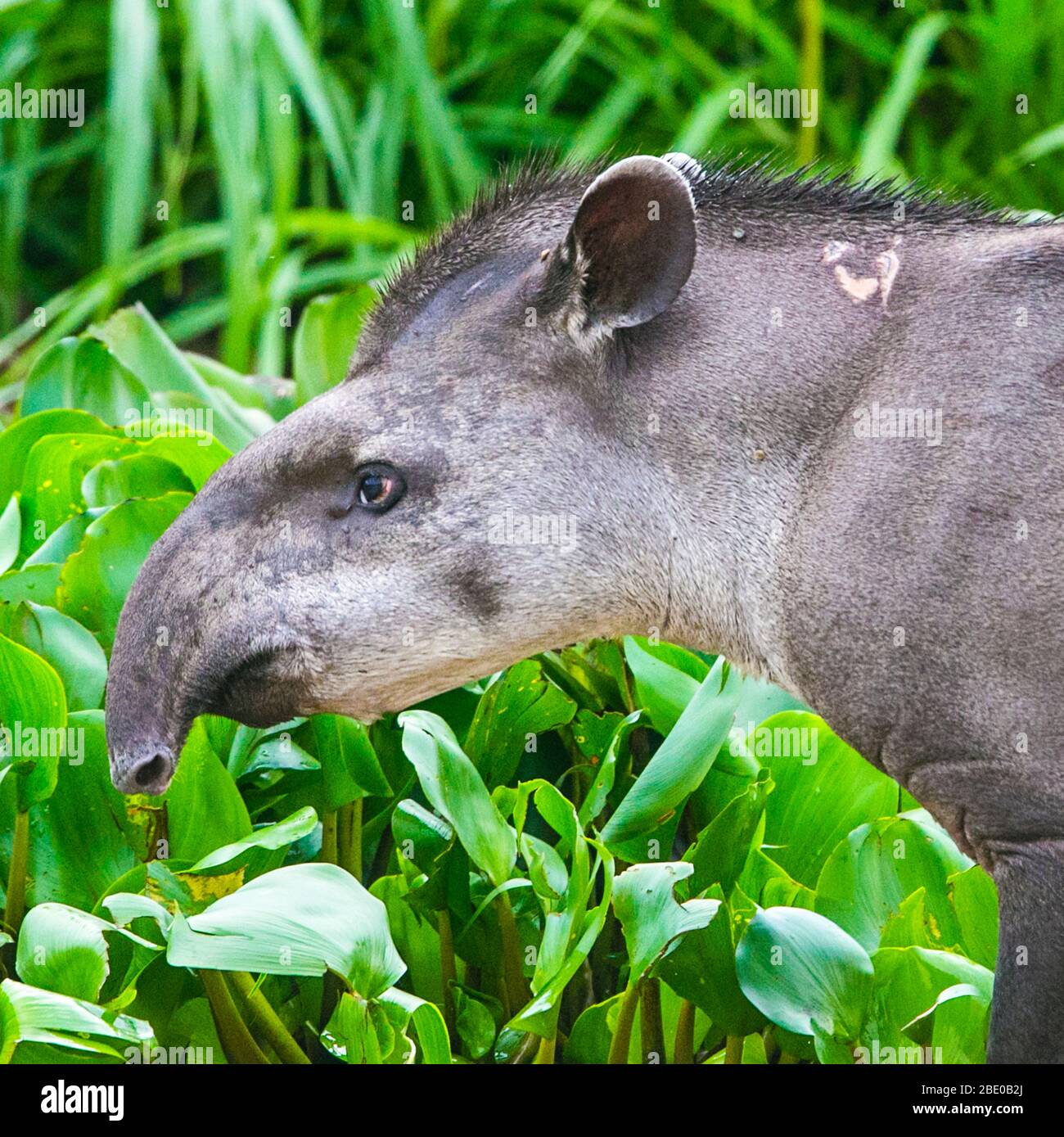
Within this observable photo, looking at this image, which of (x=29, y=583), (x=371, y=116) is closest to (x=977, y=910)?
(x=29, y=583)

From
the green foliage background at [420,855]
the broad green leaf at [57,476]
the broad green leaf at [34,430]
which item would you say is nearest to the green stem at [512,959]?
the green foliage background at [420,855]

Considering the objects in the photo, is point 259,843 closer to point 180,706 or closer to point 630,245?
point 180,706

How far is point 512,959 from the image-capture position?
10.3 feet

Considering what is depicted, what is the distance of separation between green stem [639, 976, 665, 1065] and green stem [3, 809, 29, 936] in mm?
1189

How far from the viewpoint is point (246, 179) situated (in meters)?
6.19

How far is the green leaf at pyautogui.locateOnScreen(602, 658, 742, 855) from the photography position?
2.94 metres

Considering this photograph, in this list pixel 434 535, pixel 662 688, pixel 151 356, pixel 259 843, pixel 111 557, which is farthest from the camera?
pixel 151 356

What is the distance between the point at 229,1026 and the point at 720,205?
1652 mm

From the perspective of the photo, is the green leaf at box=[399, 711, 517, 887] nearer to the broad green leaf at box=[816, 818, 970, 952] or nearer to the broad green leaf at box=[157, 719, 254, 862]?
the broad green leaf at box=[157, 719, 254, 862]

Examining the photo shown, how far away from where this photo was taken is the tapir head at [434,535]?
108 inches

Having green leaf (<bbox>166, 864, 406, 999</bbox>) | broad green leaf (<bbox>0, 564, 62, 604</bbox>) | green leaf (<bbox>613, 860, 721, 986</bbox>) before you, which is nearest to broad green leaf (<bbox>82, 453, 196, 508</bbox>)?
broad green leaf (<bbox>0, 564, 62, 604</bbox>)

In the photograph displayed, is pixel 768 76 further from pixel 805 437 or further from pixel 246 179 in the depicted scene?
pixel 805 437

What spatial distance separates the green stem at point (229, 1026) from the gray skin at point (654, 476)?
39cm

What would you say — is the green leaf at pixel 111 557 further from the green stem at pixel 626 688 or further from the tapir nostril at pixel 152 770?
the green stem at pixel 626 688
